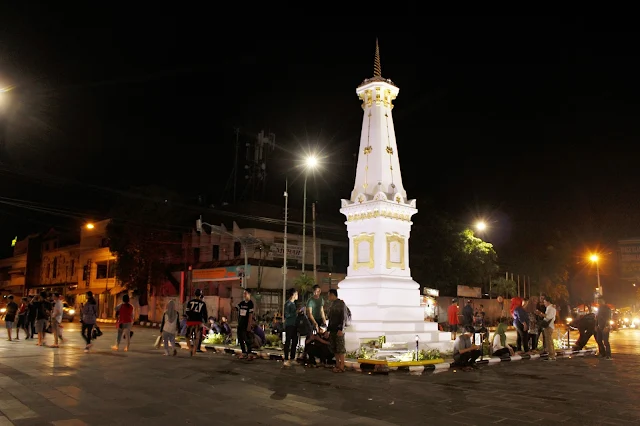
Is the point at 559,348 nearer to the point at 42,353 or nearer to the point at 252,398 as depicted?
the point at 252,398

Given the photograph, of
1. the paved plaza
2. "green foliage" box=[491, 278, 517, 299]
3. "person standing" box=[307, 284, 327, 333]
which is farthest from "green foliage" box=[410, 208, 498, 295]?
"person standing" box=[307, 284, 327, 333]

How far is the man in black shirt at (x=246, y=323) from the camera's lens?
13336 mm

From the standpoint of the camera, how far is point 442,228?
129 ft

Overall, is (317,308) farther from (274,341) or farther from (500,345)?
(500,345)

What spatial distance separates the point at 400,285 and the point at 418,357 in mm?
4377

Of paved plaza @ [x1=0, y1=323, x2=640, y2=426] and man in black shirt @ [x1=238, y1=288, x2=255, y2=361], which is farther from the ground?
man in black shirt @ [x1=238, y1=288, x2=255, y2=361]

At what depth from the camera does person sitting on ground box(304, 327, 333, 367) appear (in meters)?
12.6

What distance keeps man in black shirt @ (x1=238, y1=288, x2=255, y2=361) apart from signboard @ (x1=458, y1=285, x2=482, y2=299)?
1293 inches

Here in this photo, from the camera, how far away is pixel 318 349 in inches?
500

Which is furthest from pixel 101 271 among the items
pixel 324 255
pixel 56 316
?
pixel 56 316

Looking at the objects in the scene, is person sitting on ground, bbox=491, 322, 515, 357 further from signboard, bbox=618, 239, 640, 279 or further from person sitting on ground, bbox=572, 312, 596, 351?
signboard, bbox=618, 239, 640, 279

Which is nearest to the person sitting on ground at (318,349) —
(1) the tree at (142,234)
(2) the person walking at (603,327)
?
(2) the person walking at (603,327)

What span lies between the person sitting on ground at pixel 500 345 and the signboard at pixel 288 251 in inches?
1053

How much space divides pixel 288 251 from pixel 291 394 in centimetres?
3332
